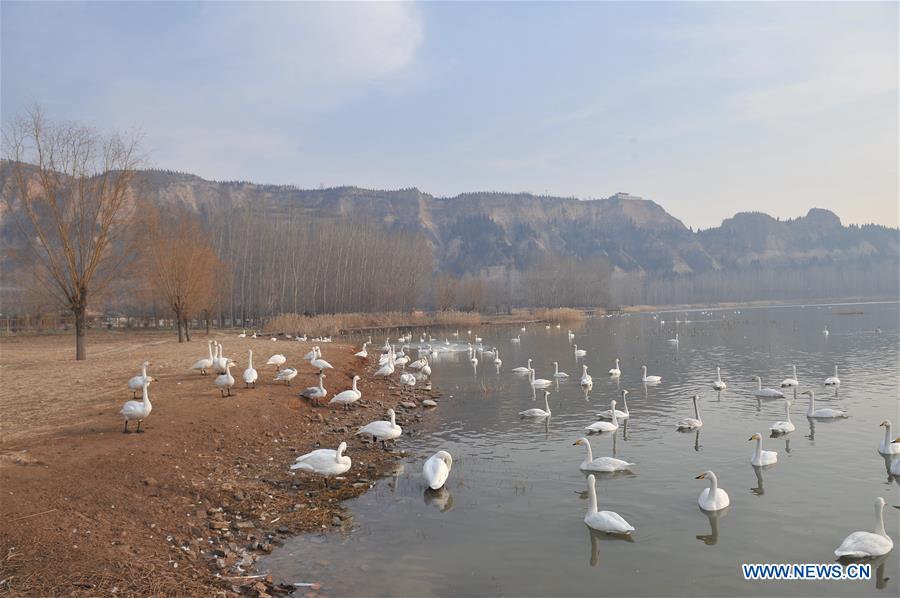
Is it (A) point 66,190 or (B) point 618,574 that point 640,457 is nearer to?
(B) point 618,574

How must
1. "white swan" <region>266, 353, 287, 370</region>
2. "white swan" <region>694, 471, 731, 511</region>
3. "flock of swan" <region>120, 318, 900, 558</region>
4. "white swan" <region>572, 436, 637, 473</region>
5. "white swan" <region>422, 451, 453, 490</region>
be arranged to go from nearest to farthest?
"flock of swan" <region>120, 318, 900, 558</region> → "white swan" <region>694, 471, 731, 511</region> → "white swan" <region>422, 451, 453, 490</region> → "white swan" <region>572, 436, 637, 473</region> → "white swan" <region>266, 353, 287, 370</region>

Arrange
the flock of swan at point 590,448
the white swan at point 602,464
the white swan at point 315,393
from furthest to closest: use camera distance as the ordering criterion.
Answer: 1. the white swan at point 315,393
2. the white swan at point 602,464
3. the flock of swan at point 590,448

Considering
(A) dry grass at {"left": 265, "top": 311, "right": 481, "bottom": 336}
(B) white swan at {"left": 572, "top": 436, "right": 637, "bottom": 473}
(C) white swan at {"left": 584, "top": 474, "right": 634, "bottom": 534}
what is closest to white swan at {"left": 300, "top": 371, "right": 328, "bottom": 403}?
(B) white swan at {"left": 572, "top": 436, "right": 637, "bottom": 473}

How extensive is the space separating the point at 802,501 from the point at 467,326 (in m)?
63.7

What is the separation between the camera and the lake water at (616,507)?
28.3 ft

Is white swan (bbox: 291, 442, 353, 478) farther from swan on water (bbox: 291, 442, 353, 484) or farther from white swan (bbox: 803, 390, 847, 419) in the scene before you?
white swan (bbox: 803, 390, 847, 419)

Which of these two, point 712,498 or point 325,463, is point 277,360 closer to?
point 325,463

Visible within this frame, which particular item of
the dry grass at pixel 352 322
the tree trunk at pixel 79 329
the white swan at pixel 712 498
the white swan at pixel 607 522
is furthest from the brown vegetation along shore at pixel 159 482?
the dry grass at pixel 352 322

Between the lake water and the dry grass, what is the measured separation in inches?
1469

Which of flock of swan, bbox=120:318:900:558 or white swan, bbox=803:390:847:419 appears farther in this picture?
white swan, bbox=803:390:847:419

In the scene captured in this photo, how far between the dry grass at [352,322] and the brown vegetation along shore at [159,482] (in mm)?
37077

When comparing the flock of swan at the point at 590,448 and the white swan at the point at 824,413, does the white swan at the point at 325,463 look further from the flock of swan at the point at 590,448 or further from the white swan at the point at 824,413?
the white swan at the point at 824,413

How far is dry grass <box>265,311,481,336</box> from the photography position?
57875mm

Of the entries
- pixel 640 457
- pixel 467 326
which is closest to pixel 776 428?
pixel 640 457
